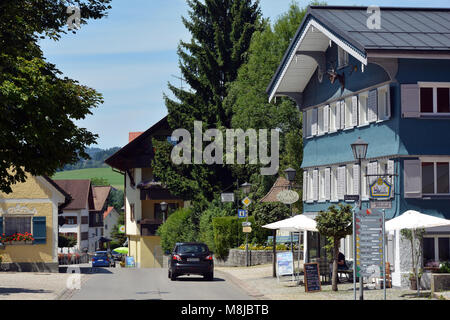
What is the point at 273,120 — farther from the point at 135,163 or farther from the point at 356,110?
the point at 135,163

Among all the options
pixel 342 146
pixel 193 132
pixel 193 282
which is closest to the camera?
pixel 193 282

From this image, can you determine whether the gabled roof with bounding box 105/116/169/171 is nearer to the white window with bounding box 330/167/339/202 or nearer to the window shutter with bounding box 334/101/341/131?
the white window with bounding box 330/167/339/202

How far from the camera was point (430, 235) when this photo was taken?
2739 cm

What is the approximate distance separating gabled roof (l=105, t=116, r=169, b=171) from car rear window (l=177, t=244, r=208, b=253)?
109 ft

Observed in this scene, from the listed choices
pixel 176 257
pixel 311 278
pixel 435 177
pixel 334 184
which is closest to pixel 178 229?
pixel 334 184

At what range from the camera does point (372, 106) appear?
98.5 ft

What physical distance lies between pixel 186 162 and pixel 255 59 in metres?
9.02

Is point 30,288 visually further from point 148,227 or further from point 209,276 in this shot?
point 148,227

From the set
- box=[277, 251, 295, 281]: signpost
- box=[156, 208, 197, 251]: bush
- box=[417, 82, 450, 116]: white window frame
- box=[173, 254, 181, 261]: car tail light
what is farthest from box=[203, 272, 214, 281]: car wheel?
box=[156, 208, 197, 251]: bush

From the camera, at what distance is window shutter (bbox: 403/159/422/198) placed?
2806 centimetres

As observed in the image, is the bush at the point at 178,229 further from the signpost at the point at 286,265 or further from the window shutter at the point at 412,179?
the window shutter at the point at 412,179

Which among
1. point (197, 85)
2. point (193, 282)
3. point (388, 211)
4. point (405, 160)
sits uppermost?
point (197, 85)

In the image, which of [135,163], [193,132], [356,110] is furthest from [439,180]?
[135,163]

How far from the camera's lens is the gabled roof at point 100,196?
132 m
